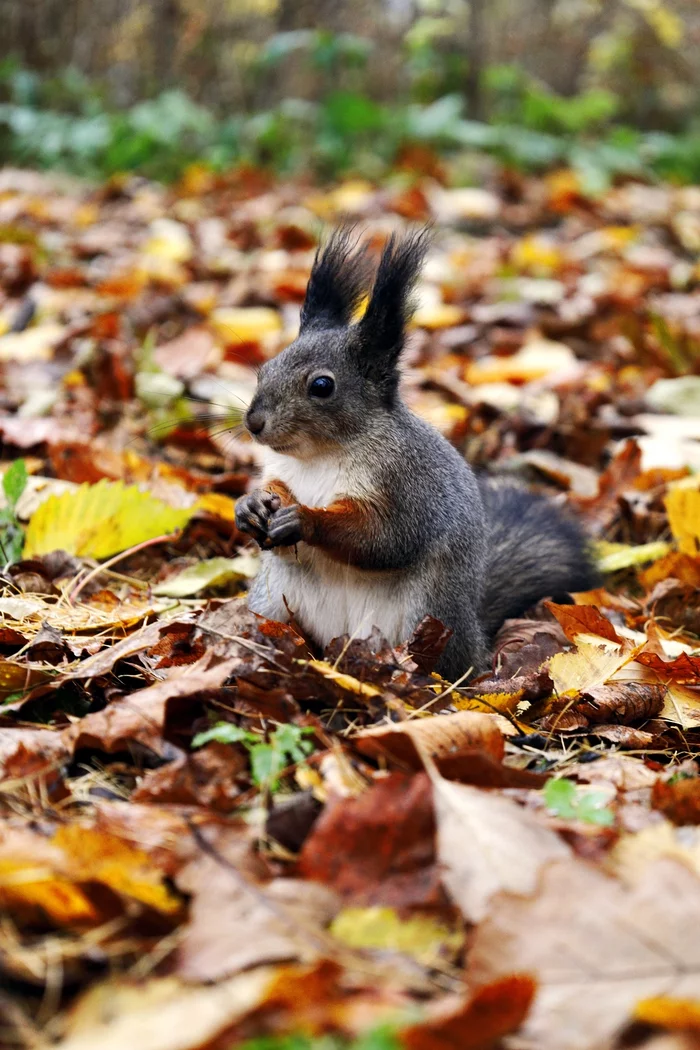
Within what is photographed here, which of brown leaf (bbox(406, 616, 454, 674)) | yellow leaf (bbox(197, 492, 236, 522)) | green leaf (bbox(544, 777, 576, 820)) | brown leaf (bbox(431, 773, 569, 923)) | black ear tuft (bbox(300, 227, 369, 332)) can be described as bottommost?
yellow leaf (bbox(197, 492, 236, 522))

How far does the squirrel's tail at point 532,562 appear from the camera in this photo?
3.19 metres

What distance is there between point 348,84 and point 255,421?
9.07m

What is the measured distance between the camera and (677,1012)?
1.21 metres

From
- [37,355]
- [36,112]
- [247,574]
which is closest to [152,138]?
[36,112]

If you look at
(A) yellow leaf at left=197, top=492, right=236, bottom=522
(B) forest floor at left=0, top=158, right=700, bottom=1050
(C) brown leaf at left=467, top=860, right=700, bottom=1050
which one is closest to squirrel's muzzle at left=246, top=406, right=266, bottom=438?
(B) forest floor at left=0, top=158, right=700, bottom=1050

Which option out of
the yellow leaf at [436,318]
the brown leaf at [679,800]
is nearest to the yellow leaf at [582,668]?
the brown leaf at [679,800]

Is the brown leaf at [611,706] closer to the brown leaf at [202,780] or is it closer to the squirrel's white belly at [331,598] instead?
the squirrel's white belly at [331,598]

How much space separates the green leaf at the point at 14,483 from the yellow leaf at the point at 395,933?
184 centimetres

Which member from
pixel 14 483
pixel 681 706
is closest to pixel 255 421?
pixel 14 483

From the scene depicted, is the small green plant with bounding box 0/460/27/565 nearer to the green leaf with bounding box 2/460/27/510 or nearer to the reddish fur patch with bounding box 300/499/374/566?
the green leaf with bounding box 2/460/27/510

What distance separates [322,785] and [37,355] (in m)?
3.50

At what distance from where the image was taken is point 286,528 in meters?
2.59

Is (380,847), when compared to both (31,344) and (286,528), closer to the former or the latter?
(286,528)

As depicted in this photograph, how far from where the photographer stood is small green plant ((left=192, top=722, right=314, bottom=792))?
1.77 m
